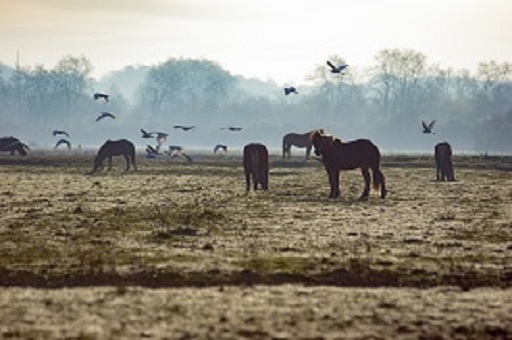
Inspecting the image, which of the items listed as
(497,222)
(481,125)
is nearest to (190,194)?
(497,222)

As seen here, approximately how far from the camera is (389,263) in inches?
577

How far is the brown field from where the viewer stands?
10422 millimetres

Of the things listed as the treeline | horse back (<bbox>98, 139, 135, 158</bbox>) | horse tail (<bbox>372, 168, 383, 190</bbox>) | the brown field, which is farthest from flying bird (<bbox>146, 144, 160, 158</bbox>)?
the treeline

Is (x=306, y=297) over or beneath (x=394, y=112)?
beneath

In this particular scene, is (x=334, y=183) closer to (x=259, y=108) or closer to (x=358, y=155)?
(x=358, y=155)

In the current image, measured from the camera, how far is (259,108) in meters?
174

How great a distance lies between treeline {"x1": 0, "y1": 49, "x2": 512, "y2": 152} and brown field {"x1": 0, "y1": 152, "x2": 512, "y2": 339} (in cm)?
11678

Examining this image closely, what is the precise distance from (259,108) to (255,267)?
160578 millimetres

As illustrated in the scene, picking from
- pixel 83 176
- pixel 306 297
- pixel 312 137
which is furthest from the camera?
pixel 83 176

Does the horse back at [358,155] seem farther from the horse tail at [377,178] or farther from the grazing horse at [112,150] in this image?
the grazing horse at [112,150]

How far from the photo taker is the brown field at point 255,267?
10422 mm

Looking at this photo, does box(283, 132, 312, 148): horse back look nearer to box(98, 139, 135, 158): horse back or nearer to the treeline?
box(98, 139, 135, 158): horse back

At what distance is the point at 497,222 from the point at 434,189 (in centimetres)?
1286

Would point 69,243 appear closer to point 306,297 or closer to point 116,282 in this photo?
point 116,282
